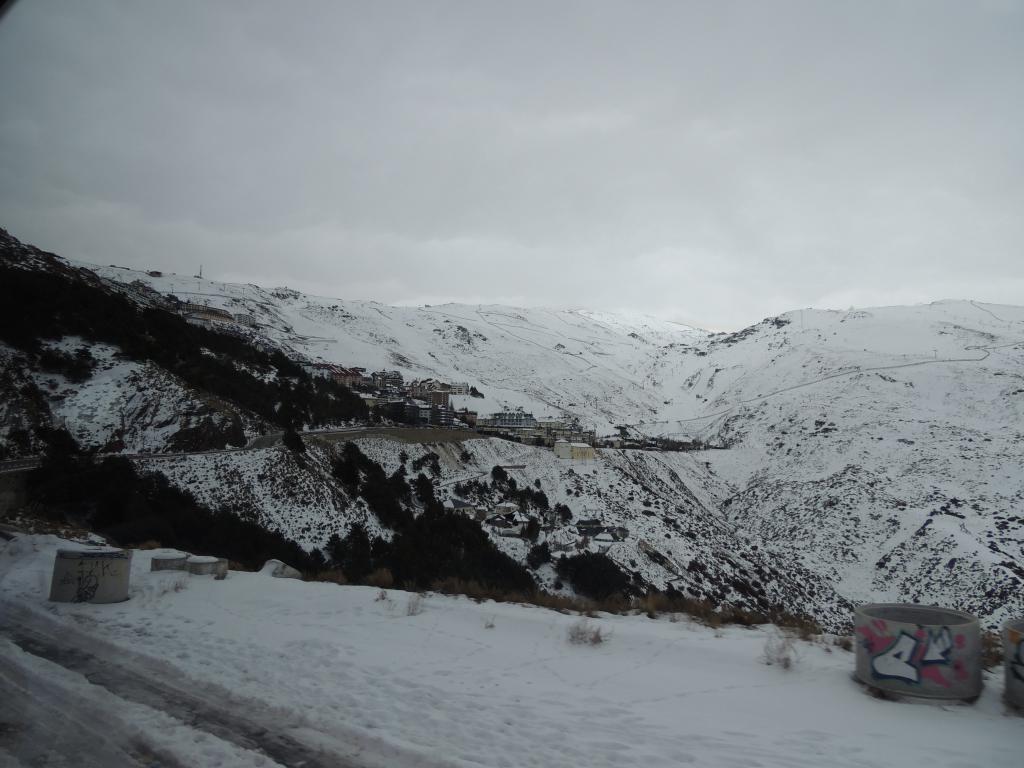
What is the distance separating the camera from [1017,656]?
607 centimetres

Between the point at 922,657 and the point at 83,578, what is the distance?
12170 mm

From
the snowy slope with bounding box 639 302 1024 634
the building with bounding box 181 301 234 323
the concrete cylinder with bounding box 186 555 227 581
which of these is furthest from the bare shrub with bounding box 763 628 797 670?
the building with bounding box 181 301 234 323

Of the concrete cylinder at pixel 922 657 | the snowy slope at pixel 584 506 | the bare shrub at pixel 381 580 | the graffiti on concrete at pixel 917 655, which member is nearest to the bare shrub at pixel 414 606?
the bare shrub at pixel 381 580

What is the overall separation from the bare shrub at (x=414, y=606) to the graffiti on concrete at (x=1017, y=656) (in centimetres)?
847

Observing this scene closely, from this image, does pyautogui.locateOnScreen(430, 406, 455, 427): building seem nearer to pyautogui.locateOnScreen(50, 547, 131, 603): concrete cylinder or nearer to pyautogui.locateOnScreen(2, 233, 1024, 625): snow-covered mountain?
pyautogui.locateOnScreen(2, 233, 1024, 625): snow-covered mountain

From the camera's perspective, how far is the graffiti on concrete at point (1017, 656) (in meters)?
6.01

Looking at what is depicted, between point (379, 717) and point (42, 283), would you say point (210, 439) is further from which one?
point (379, 717)

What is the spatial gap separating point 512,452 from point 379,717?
53.2 m

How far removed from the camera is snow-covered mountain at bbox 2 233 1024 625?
1449 inches

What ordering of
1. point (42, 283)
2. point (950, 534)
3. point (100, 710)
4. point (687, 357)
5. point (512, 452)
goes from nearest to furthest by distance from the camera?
point (100, 710) < point (42, 283) < point (950, 534) < point (512, 452) < point (687, 357)

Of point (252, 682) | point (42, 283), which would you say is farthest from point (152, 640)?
point (42, 283)

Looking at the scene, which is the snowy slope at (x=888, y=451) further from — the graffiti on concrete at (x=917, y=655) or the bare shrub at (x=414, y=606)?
the bare shrub at (x=414, y=606)

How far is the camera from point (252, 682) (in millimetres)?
6352

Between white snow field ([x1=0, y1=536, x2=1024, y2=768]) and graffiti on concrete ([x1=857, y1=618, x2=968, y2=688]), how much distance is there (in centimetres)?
33
